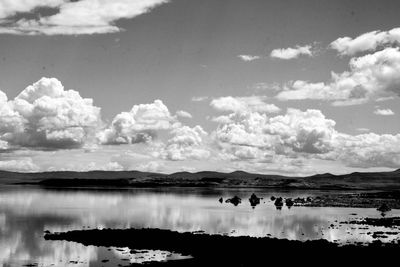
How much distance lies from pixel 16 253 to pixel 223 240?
76.5ft

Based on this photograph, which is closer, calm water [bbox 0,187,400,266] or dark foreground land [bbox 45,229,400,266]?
dark foreground land [bbox 45,229,400,266]

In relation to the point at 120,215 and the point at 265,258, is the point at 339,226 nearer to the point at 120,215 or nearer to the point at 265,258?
the point at 265,258

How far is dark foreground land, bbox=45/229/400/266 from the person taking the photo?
46688mm

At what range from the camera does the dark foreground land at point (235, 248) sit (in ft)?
153

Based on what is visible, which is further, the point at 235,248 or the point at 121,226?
the point at 121,226

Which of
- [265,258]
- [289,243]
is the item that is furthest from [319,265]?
[289,243]

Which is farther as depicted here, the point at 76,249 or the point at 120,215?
the point at 120,215

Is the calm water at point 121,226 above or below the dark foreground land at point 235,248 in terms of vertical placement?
below

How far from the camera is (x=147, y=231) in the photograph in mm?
67250

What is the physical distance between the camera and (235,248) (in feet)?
175

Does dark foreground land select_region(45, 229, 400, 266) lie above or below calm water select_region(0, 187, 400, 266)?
above

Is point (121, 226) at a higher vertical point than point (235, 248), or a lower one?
lower

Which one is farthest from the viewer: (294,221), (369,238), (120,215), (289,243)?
(120,215)

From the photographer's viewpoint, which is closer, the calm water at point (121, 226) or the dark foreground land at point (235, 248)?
the dark foreground land at point (235, 248)
